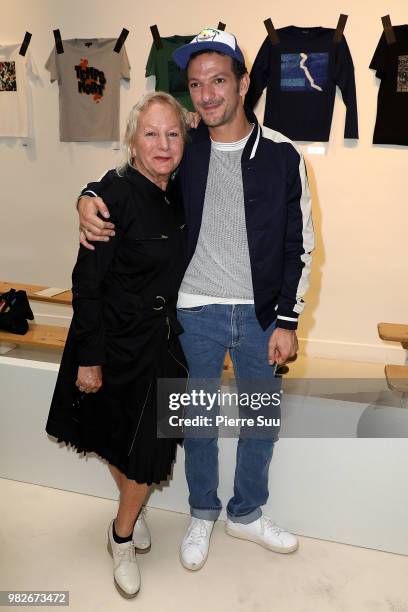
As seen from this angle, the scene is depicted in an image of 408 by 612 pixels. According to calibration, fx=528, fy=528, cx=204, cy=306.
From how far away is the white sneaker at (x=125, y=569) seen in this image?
176 cm

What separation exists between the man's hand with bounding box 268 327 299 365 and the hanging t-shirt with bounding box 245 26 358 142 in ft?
8.19

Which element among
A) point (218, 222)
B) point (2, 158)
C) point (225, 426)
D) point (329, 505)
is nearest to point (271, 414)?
point (225, 426)

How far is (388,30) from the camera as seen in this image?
3.57 metres

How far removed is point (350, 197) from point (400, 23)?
1.19 meters

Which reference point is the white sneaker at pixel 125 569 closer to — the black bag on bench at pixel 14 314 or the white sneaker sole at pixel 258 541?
the white sneaker sole at pixel 258 541

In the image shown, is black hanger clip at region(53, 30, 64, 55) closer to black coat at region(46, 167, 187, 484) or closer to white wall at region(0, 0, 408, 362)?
white wall at region(0, 0, 408, 362)

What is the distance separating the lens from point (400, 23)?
3.60 meters

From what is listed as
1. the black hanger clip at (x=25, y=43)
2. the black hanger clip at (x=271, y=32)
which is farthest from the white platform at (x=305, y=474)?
the black hanger clip at (x=25, y=43)

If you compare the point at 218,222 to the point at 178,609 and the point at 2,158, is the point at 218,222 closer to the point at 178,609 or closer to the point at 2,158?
the point at 178,609

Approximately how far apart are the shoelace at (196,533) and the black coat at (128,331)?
0.41 meters

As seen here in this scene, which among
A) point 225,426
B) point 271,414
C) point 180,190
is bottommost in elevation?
point 225,426

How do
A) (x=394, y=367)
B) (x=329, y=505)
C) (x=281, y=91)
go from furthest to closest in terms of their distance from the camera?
(x=281, y=91) → (x=394, y=367) → (x=329, y=505)

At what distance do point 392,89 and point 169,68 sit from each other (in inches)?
63.4

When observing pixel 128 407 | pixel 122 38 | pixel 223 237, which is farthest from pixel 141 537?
pixel 122 38
